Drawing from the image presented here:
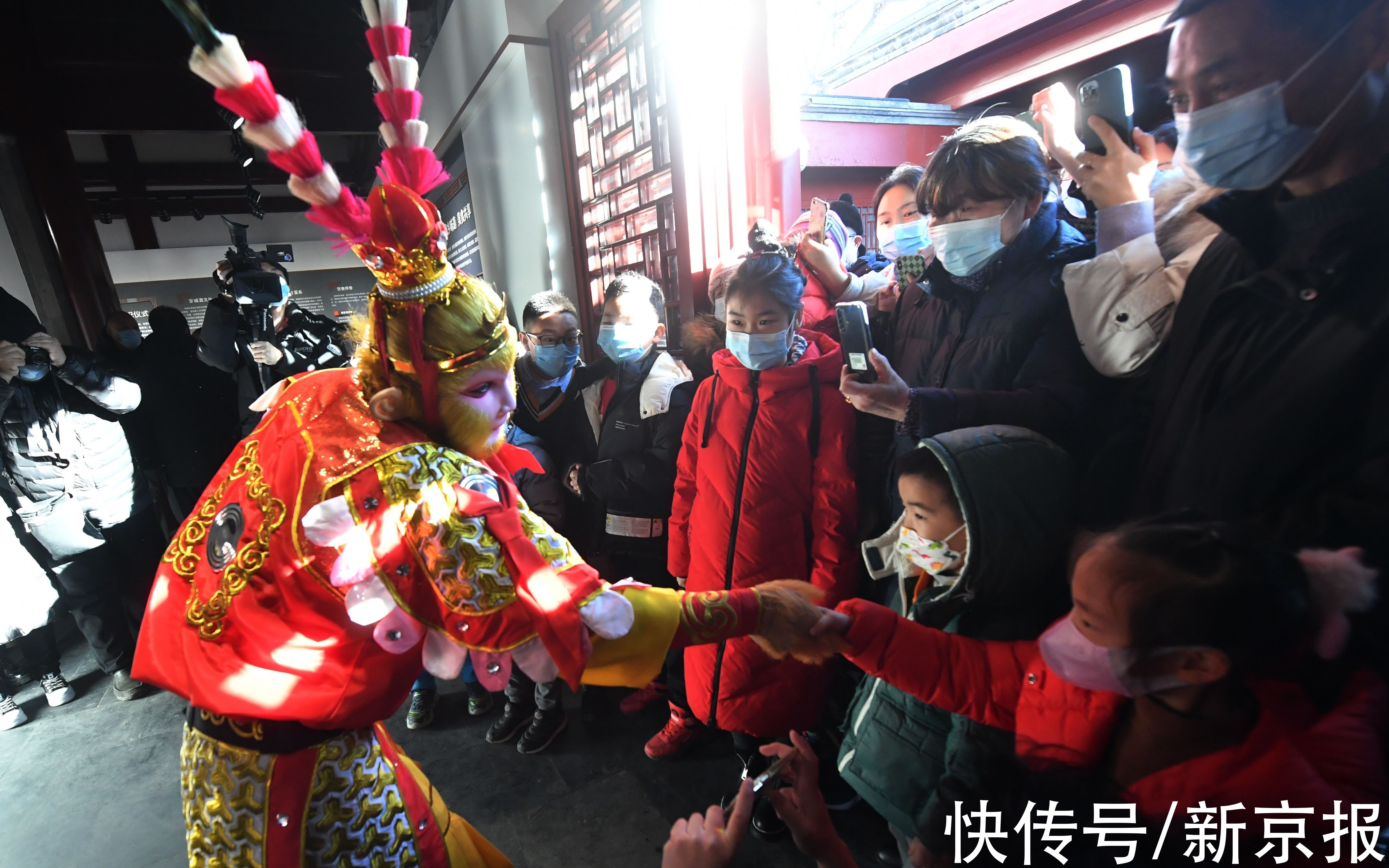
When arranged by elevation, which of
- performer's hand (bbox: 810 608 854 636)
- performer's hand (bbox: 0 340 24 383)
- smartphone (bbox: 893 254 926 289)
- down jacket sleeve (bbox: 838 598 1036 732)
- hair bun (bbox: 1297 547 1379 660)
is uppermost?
smartphone (bbox: 893 254 926 289)

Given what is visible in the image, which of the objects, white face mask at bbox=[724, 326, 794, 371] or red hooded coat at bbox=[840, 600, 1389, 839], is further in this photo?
white face mask at bbox=[724, 326, 794, 371]

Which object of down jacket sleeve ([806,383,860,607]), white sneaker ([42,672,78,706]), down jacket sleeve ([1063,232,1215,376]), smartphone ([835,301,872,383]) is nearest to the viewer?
A: down jacket sleeve ([1063,232,1215,376])

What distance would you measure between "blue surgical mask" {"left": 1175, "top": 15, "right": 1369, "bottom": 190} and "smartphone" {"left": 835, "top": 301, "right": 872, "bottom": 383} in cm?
56

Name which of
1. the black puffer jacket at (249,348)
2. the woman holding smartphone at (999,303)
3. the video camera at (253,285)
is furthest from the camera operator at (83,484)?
the woman holding smartphone at (999,303)

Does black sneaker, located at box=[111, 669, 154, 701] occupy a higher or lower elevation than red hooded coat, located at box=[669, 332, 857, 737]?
lower

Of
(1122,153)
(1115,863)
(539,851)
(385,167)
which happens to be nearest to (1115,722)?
(1115,863)

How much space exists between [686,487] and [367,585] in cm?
109

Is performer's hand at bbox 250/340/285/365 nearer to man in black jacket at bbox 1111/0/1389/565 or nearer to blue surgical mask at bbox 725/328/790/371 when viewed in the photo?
blue surgical mask at bbox 725/328/790/371

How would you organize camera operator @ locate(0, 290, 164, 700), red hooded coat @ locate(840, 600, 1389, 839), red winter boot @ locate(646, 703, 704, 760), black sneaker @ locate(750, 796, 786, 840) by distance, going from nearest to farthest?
red hooded coat @ locate(840, 600, 1389, 839)
black sneaker @ locate(750, 796, 786, 840)
red winter boot @ locate(646, 703, 704, 760)
camera operator @ locate(0, 290, 164, 700)

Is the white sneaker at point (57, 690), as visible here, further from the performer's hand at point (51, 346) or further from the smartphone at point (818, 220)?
the smartphone at point (818, 220)

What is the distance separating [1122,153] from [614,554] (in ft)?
6.01

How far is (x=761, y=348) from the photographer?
1.55 metres

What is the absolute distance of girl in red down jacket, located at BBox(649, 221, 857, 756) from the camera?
1544mm

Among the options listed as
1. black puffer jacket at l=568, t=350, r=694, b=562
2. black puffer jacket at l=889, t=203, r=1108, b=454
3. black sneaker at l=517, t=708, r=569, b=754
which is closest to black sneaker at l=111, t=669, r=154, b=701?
black sneaker at l=517, t=708, r=569, b=754
